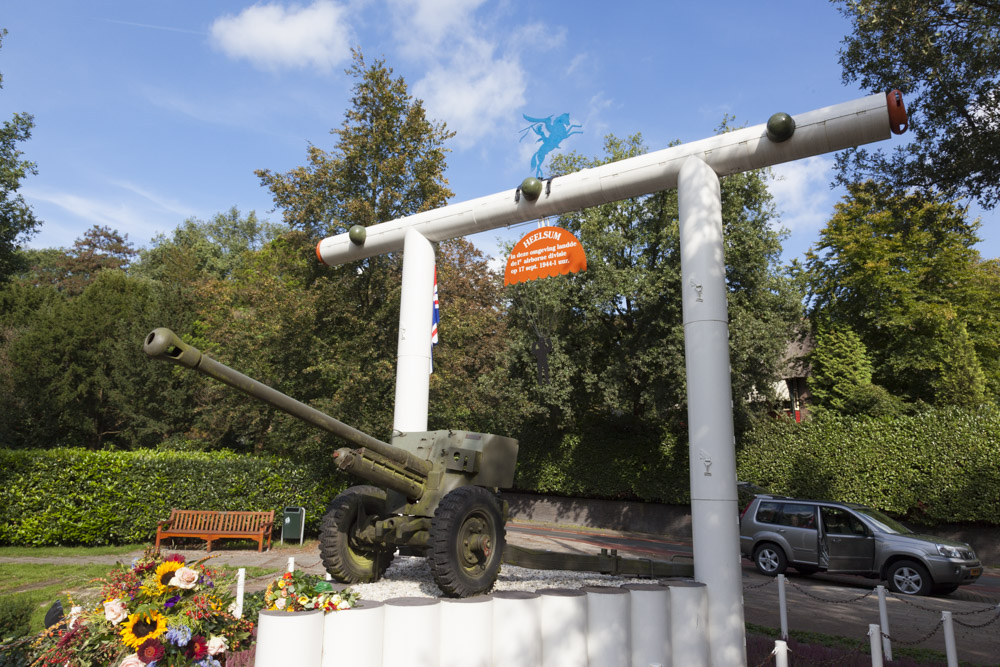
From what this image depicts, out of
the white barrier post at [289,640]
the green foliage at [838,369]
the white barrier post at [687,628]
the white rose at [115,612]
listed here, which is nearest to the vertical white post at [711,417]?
the white barrier post at [687,628]

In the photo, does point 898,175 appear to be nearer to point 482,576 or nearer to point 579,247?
point 579,247

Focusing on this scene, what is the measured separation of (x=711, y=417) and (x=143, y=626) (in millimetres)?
5356

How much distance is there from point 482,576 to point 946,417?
1522cm

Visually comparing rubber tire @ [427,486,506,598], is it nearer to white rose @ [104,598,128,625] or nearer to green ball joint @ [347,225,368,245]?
white rose @ [104,598,128,625]

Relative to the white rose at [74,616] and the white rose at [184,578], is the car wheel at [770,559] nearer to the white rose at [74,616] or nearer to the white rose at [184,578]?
the white rose at [184,578]

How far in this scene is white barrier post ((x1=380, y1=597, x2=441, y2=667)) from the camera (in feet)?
16.3

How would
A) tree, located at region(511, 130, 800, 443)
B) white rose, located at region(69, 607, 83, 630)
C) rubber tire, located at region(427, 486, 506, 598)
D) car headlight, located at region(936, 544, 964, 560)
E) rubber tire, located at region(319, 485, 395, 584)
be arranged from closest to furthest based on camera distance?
white rose, located at region(69, 607, 83, 630), rubber tire, located at region(427, 486, 506, 598), rubber tire, located at region(319, 485, 395, 584), car headlight, located at region(936, 544, 964, 560), tree, located at region(511, 130, 800, 443)

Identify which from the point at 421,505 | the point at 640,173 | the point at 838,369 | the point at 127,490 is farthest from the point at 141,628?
the point at 838,369

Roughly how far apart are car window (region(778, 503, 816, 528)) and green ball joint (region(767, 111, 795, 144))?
858 centimetres

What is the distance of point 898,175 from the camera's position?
8.99 meters

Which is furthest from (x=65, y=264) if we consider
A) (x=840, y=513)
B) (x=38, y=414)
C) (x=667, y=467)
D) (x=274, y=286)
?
(x=840, y=513)

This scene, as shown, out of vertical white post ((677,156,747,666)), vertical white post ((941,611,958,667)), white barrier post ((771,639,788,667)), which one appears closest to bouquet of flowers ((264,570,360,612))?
white barrier post ((771,639,788,667))

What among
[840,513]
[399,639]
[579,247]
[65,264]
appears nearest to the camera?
[399,639]

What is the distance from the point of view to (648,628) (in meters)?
5.73
